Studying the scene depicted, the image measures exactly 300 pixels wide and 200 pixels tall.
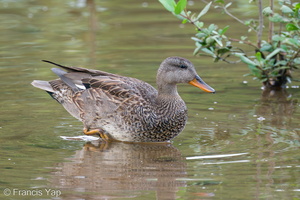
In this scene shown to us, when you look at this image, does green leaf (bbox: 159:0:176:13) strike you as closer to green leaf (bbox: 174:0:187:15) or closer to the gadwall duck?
green leaf (bbox: 174:0:187:15)

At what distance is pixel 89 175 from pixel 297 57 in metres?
4.85

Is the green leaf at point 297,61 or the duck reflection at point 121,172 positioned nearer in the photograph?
the duck reflection at point 121,172

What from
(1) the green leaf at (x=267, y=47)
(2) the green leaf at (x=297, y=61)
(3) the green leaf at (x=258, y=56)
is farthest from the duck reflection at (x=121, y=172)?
(2) the green leaf at (x=297, y=61)

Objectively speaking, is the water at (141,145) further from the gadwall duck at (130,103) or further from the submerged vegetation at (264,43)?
the submerged vegetation at (264,43)

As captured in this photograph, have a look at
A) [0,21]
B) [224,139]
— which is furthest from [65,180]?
[0,21]

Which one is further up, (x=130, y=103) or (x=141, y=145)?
(x=130, y=103)

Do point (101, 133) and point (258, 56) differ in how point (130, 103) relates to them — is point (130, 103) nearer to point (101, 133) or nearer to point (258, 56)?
point (101, 133)

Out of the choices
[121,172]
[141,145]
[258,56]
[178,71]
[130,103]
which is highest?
[178,71]

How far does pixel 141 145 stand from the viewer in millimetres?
8719

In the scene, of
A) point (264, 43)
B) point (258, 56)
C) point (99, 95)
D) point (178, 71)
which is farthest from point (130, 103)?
point (264, 43)

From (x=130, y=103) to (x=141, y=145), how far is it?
0.58m

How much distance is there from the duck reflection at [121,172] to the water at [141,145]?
0.04 ft

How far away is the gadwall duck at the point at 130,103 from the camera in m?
8.65

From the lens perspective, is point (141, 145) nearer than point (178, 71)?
Yes
